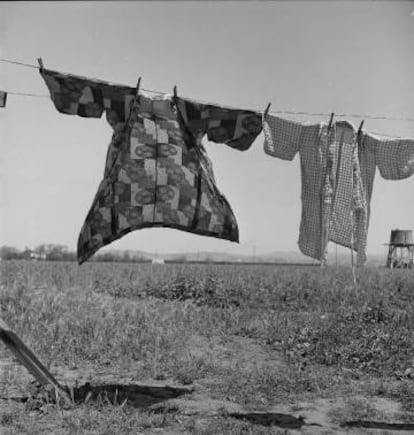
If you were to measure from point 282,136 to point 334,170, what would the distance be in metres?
0.59

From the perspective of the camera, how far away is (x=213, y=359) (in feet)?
21.5

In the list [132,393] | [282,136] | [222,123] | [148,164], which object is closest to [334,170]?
[282,136]

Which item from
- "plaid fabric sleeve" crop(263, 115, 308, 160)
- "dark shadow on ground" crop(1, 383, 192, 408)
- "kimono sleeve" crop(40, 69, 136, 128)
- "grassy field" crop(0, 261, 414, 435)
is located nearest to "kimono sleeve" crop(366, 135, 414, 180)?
"plaid fabric sleeve" crop(263, 115, 308, 160)

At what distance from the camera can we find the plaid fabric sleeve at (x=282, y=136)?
489 centimetres

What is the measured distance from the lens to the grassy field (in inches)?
171

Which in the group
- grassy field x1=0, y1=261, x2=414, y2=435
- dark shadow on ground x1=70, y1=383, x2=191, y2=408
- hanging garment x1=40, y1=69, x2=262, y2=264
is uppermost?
hanging garment x1=40, y1=69, x2=262, y2=264

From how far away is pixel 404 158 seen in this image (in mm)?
5008

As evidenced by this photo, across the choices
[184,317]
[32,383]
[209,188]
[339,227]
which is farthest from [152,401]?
[184,317]

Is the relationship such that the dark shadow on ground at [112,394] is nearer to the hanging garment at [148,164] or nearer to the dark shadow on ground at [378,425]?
the hanging garment at [148,164]

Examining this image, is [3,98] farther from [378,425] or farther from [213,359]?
[378,425]

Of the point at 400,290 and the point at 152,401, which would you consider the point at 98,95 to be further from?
the point at 400,290

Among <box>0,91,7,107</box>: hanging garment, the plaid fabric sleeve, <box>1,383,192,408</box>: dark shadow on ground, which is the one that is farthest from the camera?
the plaid fabric sleeve

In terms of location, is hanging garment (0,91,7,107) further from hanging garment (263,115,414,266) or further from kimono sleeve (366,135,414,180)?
kimono sleeve (366,135,414,180)

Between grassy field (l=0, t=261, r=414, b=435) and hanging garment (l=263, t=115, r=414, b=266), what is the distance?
145 cm
